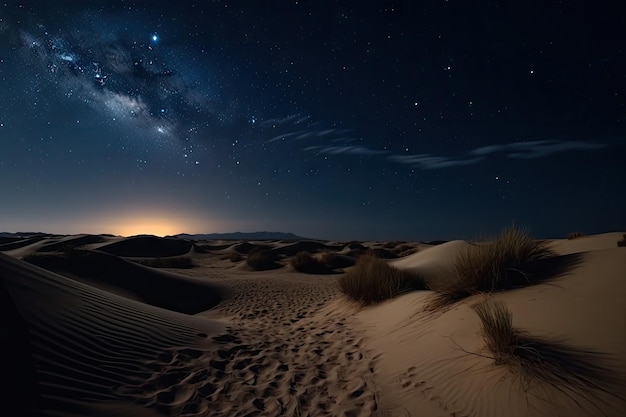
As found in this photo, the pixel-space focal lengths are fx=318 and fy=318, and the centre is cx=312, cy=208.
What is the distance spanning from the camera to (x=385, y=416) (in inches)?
123

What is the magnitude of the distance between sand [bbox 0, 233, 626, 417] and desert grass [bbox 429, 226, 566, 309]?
31cm

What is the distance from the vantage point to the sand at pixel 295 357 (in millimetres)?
2854

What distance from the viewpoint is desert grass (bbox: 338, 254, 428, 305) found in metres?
7.69

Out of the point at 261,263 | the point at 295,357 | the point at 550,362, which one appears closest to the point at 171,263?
the point at 261,263

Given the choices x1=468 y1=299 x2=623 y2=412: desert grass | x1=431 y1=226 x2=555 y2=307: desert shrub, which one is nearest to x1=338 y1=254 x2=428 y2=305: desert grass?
x1=431 y1=226 x2=555 y2=307: desert shrub

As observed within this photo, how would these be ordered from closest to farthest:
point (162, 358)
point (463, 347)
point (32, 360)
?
point (32, 360) < point (463, 347) < point (162, 358)

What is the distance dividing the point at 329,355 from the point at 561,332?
3026 millimetres

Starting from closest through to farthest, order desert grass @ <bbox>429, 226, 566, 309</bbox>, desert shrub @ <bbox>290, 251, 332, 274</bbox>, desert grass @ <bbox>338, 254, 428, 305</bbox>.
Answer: desert grass @ <bbox>429, 226, 566, 309</bbox>, desert grass @ <bbox>338, 254, 428, 305</bbox>, desert shrub @ <bbox>290, 251, 332, 274</bbox>

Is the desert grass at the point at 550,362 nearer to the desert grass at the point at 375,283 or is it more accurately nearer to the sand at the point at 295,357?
the sand at the point at 295,357

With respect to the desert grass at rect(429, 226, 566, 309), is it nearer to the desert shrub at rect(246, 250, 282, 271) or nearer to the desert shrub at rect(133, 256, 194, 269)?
the desert shrub at rect(246, 250, 282, 271)

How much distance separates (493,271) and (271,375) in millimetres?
3611

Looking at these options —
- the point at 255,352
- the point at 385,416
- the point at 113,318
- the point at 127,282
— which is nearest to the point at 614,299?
the point at 385,416

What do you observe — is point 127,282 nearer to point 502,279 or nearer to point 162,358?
point 162,358

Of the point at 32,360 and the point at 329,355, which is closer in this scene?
the point at 32,360
